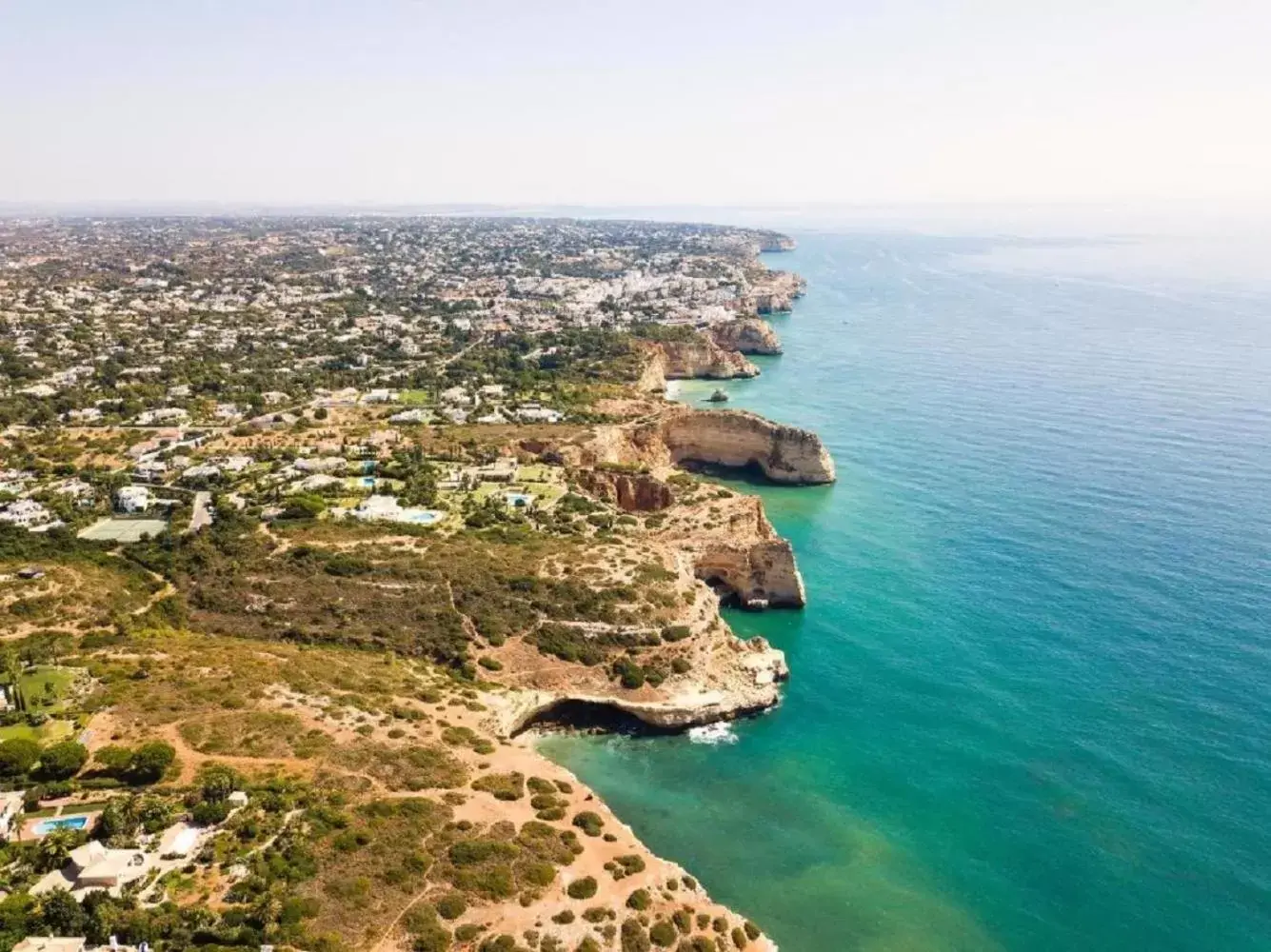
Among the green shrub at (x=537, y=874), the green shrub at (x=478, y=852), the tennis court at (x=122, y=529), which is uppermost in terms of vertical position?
the tennis court at (x=122, y=529)

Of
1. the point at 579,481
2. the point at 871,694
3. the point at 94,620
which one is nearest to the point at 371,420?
the point at 579,481

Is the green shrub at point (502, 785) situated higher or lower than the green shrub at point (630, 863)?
higher

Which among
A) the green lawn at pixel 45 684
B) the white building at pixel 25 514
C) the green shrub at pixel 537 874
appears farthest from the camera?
the white building at pixel 25 514

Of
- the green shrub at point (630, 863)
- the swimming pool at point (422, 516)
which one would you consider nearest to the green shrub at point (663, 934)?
the green shrub at point (630, 863)

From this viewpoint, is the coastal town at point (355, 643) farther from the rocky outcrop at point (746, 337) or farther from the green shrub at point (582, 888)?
the rocky outcrop at point (746, 337)

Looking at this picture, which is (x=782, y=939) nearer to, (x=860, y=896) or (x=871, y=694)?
(x=860, y=896)

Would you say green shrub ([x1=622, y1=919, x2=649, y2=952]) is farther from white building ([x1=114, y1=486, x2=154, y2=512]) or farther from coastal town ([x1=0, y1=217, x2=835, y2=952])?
white building ([x1=114, y1=486, x2=154, y2=512])

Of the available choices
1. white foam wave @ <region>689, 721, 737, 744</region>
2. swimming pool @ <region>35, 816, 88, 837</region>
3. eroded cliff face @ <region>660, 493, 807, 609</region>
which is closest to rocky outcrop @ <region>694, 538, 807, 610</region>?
eroded cliff face @ <region>660, 493, 807, 609</region>

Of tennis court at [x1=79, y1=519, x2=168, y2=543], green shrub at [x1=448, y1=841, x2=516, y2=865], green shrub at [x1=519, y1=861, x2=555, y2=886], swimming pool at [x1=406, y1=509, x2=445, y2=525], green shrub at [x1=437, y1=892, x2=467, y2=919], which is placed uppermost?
swimming pool at [x1=406, y1=509, x2=445, y2=525]
